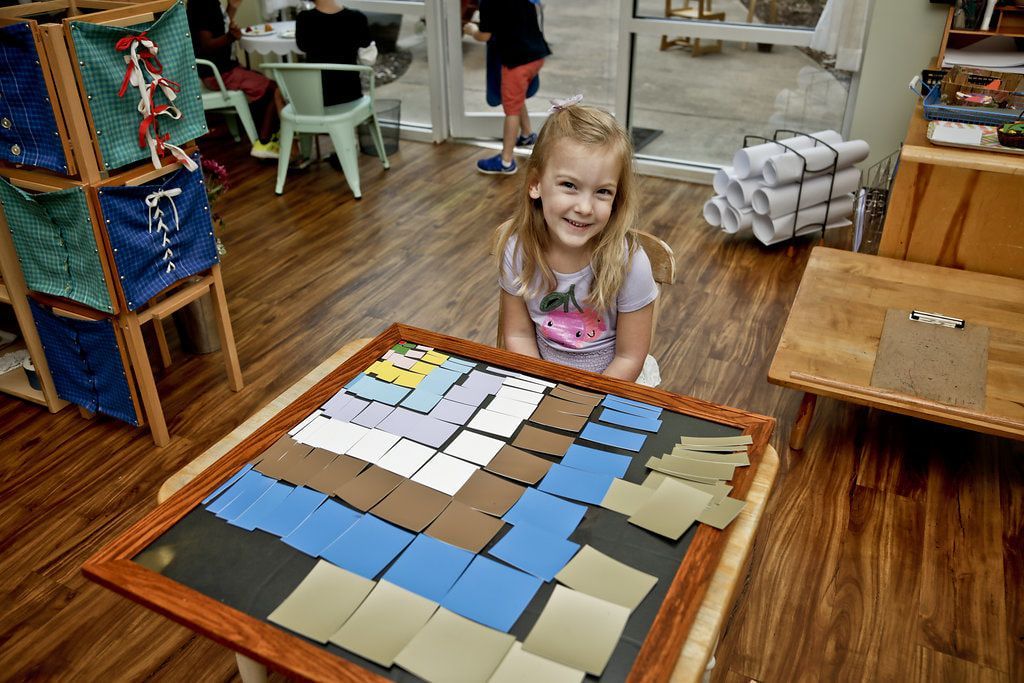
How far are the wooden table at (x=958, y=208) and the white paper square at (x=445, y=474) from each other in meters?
2.06

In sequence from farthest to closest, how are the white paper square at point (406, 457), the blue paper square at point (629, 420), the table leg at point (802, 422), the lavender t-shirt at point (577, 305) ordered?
the table leg at point (802, 422), the lavender t-shirt at point (577, 305), the blue paper square at point (629, 420), the white paper square at point (406, 457)

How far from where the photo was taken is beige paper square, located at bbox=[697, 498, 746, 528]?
1120 mm

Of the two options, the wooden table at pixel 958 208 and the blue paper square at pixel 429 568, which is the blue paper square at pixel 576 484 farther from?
the wooden table at pixel 958 208

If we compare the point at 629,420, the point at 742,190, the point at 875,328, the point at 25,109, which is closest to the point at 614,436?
the point at 629,420

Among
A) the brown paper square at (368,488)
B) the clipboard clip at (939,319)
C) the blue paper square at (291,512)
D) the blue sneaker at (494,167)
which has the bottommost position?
the blue sneaker at (494,167)

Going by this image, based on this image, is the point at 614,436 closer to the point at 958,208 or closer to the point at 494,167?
the point at 958,208

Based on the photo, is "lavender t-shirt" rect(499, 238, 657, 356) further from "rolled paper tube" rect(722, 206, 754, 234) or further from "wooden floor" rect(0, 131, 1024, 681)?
"rolled paper tube" rect(722, 206, 754, 234)

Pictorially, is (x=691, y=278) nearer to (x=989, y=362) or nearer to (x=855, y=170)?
(x=855, y=170)

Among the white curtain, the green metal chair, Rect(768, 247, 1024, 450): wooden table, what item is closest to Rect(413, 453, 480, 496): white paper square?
Rect(768, 247, 1024, 450): wooden table

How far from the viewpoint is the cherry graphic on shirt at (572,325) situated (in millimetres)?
1778

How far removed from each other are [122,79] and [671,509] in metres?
1.69

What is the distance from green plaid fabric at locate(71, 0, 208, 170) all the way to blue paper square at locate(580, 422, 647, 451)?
4.77 ft

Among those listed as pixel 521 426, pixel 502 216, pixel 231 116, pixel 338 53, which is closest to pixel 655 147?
pixel 502 216

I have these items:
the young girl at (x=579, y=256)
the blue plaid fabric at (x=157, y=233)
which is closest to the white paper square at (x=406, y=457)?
the young girl at (x=579, y=256)
